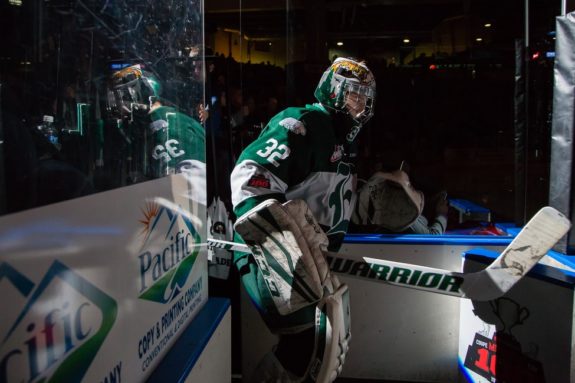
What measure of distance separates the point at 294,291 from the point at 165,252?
69 centimetres

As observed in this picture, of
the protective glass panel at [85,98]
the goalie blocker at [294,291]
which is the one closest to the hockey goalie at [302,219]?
the goalie blocker at [294,291]

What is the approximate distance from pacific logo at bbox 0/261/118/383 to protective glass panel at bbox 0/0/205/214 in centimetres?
11

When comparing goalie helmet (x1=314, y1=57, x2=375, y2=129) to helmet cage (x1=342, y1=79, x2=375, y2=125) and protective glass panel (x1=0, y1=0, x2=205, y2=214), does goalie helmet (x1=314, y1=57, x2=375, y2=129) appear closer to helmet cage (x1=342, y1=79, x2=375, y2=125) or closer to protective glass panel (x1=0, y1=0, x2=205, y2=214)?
helmet cage (x1=342, y1=79, x2=375, y2=125)

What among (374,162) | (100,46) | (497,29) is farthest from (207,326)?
(497,29)

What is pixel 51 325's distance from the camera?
0.69 m

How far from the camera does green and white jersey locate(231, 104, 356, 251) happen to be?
1.89m

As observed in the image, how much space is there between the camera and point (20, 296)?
62 cm

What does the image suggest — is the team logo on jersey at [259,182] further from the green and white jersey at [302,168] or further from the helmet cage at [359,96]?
the helmet cage at [359,96]

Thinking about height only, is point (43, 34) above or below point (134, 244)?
above

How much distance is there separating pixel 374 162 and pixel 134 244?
11.7 ft

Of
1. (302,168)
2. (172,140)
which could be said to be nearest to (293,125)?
(302,168)

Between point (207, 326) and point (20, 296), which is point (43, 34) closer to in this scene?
point (20, 296)

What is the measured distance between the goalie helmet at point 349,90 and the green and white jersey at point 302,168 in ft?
0.23

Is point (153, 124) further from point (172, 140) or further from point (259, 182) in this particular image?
point (259, 182)
